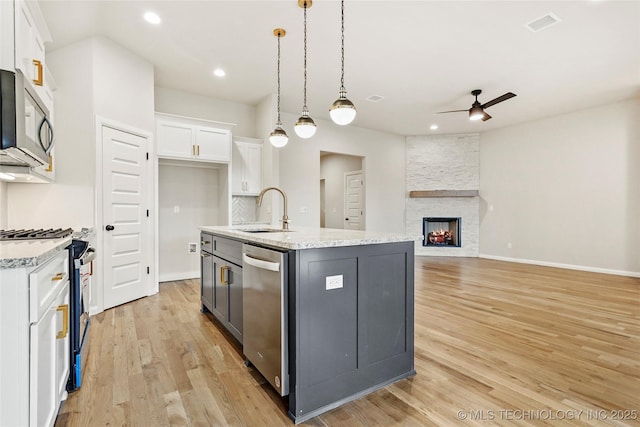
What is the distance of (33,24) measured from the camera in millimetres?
2281

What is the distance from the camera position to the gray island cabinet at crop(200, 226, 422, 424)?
167 cm

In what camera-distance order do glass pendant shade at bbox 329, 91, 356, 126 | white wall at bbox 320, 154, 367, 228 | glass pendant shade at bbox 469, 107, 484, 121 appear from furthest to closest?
white wall at bbox 320, 154, 367, 228 → glass pendant shade at bbox 469, 107, 484, 121 → glass pendant shade at bbox 329, 91, 356, 126

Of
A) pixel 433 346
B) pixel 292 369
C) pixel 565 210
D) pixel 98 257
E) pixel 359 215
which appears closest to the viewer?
pixel 292 369

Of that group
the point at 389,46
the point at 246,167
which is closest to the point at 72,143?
the point at 246,167

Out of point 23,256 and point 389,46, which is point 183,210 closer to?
point 389,46

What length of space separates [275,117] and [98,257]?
3.22 m

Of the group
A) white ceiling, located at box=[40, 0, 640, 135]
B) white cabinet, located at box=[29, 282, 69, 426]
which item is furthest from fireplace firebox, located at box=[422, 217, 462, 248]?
white cabinet, located at box=[29, 282, 69, 426]

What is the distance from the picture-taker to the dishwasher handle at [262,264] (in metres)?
1.72

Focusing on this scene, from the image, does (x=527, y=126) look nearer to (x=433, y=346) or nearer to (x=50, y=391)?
(x=433, y=346)

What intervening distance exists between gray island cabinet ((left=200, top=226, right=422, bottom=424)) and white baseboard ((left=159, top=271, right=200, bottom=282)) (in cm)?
342

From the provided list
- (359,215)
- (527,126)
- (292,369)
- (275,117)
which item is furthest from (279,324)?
(527,126)

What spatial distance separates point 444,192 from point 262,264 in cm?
680

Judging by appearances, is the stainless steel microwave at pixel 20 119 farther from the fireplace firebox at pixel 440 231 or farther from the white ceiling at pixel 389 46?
the fireplace firebox at pixel 440 231

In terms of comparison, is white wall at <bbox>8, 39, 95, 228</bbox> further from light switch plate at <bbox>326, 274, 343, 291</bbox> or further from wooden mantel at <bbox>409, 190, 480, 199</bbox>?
wooden mantel at <bbox>409, 190, 480, 199</bbox>
